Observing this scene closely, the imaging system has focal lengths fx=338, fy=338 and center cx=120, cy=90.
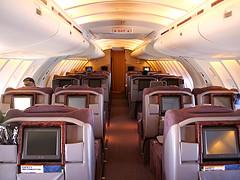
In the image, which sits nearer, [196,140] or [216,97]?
[196,140]

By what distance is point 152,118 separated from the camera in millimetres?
5992

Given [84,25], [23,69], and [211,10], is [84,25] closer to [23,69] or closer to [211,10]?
[23,69]

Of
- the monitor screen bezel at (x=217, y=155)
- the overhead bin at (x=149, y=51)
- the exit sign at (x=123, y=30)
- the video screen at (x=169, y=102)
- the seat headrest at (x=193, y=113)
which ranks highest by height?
the exit sign at (x=123, y=30)

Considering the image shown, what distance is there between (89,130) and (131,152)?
4.11 m

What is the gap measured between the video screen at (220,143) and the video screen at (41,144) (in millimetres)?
1507

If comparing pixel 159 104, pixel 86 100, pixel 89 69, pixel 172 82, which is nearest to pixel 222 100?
pixel 159 104

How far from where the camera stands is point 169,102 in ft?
19.8

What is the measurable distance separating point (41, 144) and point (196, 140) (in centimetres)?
156

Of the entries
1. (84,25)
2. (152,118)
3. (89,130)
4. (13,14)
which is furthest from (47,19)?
(84,25)

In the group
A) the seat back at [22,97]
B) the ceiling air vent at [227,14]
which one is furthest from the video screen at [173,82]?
the ceiling air vent at [227,14]

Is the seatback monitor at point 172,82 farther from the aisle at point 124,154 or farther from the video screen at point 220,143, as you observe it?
the video screen at point 220,143

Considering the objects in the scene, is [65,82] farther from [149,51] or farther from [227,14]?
[227,14]

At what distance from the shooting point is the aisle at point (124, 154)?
582 centimetres

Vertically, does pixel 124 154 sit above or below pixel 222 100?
below
